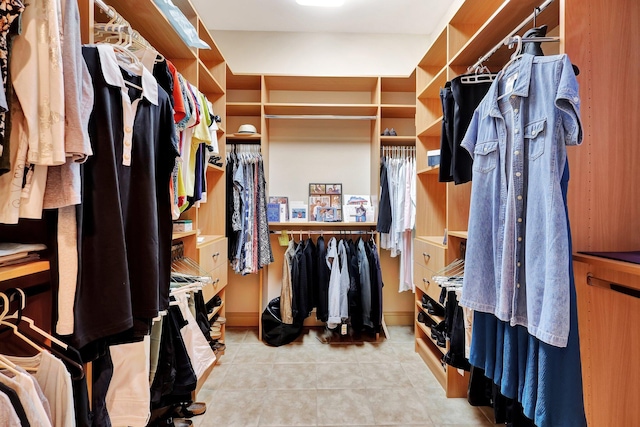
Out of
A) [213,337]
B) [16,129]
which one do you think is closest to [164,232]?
A: [16,129]

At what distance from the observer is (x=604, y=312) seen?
996mm

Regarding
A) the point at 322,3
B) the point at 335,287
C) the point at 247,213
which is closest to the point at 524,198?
the point at 335,287

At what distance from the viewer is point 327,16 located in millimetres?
2756

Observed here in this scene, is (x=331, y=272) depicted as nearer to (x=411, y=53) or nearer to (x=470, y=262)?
(x=470, y=262)

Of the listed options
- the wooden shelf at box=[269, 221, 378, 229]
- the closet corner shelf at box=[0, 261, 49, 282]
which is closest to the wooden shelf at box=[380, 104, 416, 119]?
the wooden shelf at box=[269, 221, 378, 229]

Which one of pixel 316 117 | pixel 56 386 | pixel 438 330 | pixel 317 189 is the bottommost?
pixel 438 330

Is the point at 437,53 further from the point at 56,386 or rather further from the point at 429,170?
the point at 56,386

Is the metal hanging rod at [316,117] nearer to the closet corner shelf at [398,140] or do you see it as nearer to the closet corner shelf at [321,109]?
the closet corner shelf at [321,109]

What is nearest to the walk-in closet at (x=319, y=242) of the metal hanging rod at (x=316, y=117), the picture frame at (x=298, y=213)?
the metal hanging rod at (x=316, y=117)

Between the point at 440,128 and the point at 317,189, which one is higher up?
the point at 440,128

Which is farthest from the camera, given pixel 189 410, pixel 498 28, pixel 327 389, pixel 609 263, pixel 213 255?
pixel 213 255

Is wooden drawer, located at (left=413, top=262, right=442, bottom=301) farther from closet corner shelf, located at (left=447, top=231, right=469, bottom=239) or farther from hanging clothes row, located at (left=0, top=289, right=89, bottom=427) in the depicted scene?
hanging clothes row, located at (left=0, top=289, right=89, bottom=427)

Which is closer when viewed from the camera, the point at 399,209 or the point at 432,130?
the point at 432,130

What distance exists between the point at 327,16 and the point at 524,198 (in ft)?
8.41
